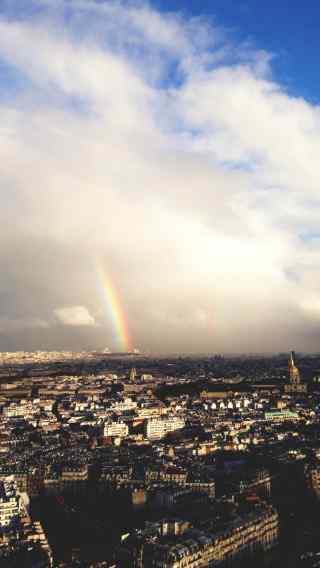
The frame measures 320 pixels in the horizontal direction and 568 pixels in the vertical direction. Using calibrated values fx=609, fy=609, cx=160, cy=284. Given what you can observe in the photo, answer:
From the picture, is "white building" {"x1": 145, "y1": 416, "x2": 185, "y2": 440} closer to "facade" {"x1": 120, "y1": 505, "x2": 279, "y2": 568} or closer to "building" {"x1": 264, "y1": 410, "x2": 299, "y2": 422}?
"building" {"x1": 264, "y1": 410, "x2": 299, "y2": 422}

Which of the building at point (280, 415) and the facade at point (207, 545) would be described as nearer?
the facade at point (207, 545)

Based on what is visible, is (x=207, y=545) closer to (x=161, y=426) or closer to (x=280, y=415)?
(x=161, y=426)

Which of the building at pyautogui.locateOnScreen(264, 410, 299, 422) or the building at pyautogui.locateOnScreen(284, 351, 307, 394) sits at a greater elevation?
the building at pyautogui.locateOnScreen(284, 351, 307, 394)

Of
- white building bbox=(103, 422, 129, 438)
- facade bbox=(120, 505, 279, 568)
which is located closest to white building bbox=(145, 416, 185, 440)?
white building bbox=(103, 422, 129, 438)

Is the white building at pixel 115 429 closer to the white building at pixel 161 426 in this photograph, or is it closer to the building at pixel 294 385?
the white building at pixel 161 426

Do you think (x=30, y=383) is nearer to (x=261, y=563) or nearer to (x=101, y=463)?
(x=101, y=463)

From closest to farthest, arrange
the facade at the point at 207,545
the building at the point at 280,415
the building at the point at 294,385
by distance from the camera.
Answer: the facade at the point at 207,545, the building at the point at 280,415, the building at the point at 294,385

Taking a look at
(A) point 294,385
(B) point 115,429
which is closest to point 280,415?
(B) point 115,429

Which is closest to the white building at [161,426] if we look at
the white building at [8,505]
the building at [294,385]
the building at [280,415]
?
the building at [280,415]
